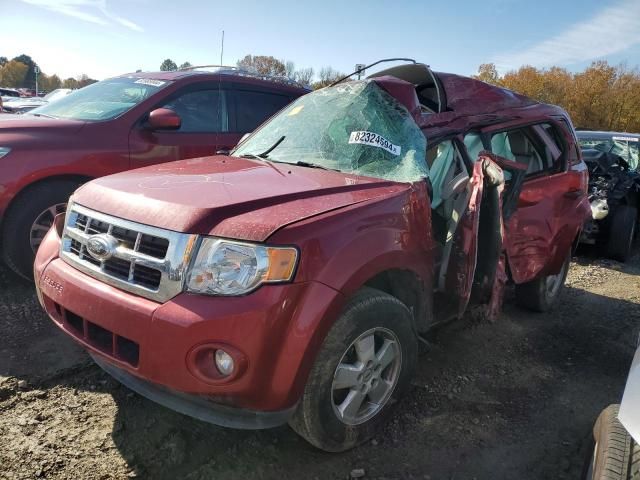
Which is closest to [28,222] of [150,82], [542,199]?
[150,82]

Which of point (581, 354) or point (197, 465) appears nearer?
point (197, 465)

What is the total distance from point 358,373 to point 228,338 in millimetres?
783

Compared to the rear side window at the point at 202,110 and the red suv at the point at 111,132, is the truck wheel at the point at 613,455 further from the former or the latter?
the rear side window at the point at 202,110

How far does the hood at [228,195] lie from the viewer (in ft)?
6.95

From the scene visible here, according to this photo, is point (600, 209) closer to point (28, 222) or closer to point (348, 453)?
point (348, 453)

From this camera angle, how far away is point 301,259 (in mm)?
2084

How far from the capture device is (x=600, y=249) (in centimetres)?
745

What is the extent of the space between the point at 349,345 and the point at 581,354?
263 cm

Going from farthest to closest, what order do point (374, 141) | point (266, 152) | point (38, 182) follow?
point (38, 182) < point (266, 152) < point (374, 141)

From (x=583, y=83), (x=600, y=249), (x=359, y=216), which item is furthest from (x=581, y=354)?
(x=583, y=83)

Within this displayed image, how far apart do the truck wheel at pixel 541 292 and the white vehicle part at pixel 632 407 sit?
297 cm

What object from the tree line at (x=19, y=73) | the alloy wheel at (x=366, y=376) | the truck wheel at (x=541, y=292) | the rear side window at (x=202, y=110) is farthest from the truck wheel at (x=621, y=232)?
the tree line at (x=19, y=73)

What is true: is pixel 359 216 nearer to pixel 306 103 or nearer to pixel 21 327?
pixel 306 103

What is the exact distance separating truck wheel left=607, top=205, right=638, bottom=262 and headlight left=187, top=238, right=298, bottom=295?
666 cm
